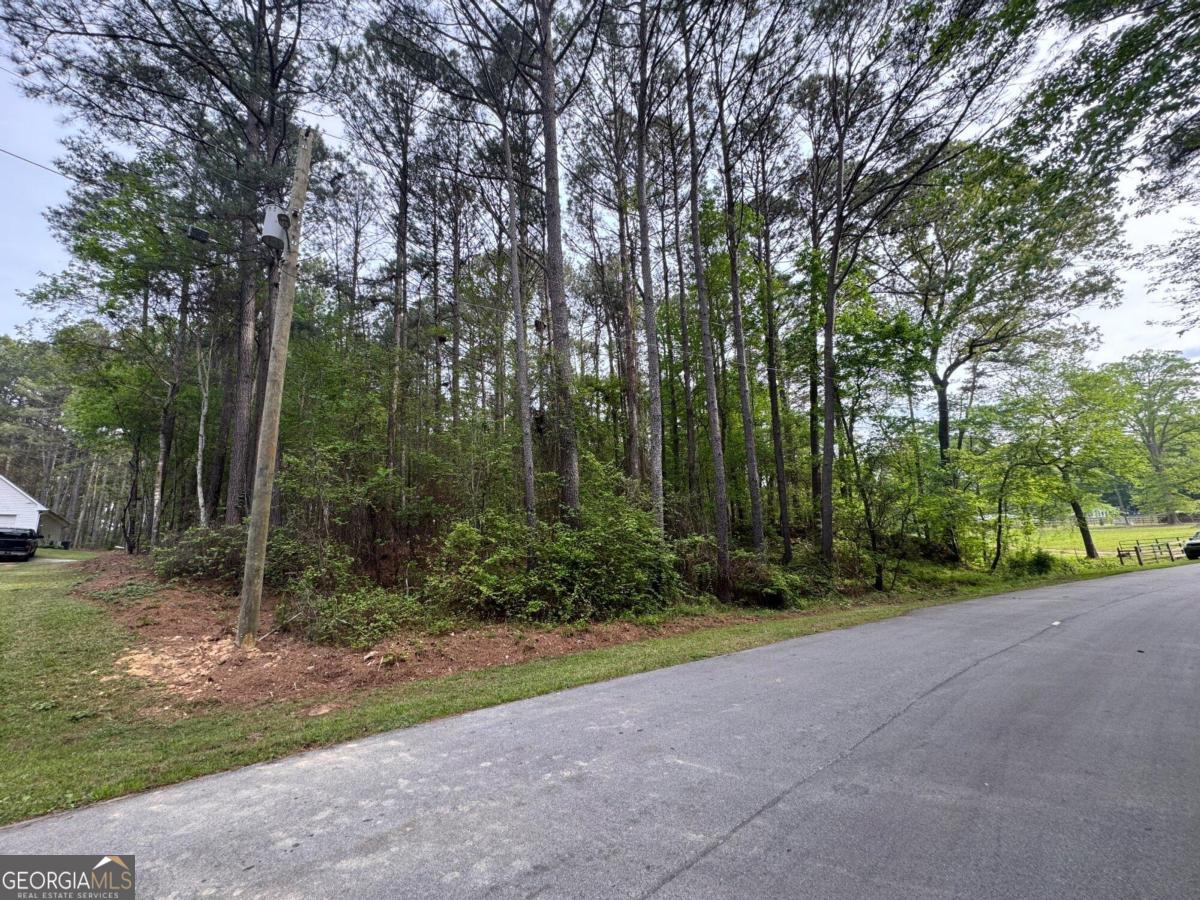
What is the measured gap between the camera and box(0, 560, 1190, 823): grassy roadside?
272 cm

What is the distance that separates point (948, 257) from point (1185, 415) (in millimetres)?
26161

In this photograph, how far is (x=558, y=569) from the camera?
7414 mm

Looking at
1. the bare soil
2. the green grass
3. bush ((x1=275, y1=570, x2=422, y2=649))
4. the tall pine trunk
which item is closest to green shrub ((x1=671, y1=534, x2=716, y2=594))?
the tall pine trunk

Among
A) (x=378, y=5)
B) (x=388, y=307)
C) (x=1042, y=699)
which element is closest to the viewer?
(x=1042, y=699)

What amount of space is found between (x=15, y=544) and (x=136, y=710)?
2033cm

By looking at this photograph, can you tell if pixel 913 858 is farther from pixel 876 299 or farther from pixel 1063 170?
pixel 876 299

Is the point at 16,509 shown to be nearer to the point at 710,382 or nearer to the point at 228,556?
the point at 228,556

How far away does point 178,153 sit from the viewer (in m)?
10.2

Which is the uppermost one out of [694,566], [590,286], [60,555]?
[590,286]

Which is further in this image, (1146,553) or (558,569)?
(1146,553)

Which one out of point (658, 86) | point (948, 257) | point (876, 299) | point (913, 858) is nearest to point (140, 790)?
point (913, 858)

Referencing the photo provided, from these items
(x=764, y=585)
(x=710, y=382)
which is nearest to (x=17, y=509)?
(x=710, y=382)

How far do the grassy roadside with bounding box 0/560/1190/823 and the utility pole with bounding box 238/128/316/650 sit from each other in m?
1.08

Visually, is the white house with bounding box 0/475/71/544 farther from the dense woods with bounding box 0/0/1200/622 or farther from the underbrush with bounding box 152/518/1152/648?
the underbrush with bounding box 152/518/1152/648
